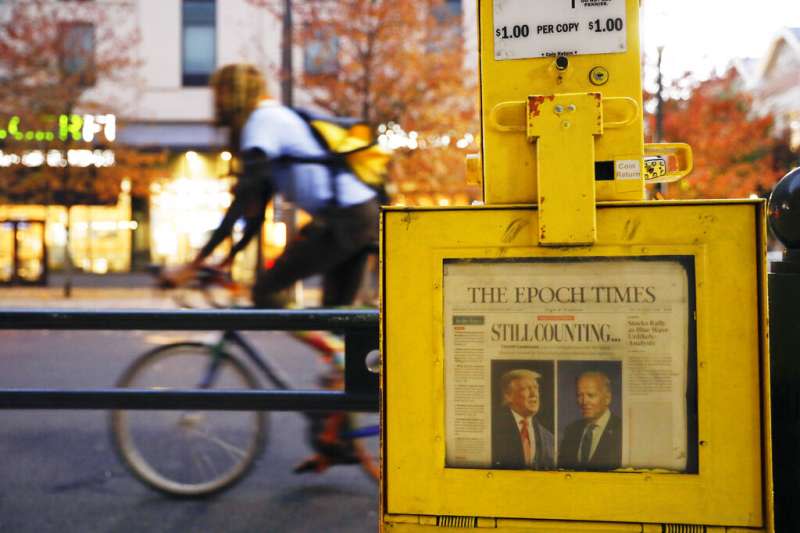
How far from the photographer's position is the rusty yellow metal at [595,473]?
194 centimetres

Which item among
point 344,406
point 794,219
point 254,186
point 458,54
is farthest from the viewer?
point 458,54

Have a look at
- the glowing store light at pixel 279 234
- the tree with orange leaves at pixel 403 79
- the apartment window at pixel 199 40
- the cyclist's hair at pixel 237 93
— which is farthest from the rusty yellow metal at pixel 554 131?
the apartment window at pixel 199 40

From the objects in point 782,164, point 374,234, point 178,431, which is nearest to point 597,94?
point 374,234

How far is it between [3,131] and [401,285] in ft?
71.1

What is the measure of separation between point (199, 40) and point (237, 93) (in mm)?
22351

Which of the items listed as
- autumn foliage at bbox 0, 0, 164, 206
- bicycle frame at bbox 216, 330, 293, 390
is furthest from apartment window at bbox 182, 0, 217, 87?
bicycle frame at bbox 216, 330, 293, 390

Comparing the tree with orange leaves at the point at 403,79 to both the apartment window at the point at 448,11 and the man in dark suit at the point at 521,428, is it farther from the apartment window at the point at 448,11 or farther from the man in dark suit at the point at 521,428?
the man in dark suit at the point at 521,428

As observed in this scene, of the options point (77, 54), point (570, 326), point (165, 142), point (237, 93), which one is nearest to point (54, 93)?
point (77, 54)

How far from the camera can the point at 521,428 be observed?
204 centimetres

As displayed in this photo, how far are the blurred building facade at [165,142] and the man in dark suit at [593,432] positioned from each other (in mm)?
20798

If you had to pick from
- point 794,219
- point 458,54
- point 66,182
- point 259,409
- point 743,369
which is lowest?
point 259,409

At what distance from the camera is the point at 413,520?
82.3 inches

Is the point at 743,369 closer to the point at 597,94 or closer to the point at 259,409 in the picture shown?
the point at 597,94

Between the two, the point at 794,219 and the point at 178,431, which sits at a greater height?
the point at 794,219
